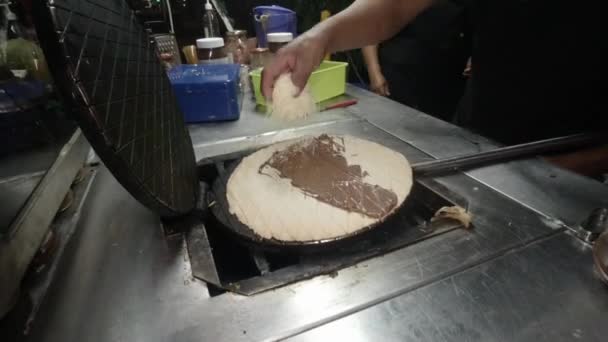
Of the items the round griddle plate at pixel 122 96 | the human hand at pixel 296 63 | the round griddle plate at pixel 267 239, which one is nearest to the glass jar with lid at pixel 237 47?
the human hand at pixel 296 63

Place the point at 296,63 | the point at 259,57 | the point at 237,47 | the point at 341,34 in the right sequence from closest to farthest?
the point at 296,63 → the point at 341,34 → the point at 259,57 → the point at 237,47

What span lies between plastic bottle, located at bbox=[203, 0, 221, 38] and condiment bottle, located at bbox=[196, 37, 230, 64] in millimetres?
511

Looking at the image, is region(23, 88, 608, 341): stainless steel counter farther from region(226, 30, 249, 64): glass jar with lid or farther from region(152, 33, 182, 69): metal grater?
region(226, 30, 249, 64): glass jar with lid

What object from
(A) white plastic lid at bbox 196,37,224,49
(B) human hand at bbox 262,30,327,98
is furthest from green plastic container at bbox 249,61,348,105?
(B) human hand at bbox 262,30,327,98

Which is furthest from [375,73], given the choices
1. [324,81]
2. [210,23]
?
[210,23]

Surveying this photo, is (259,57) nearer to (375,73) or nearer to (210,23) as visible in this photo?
(210,23)

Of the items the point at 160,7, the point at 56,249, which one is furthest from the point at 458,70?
the point at 56,249

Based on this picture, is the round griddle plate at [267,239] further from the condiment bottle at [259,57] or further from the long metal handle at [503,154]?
the condiment bottle at [259,57]

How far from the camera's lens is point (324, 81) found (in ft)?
5.49

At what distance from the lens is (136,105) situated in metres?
0.66

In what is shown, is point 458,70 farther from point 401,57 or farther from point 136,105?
point 136,105

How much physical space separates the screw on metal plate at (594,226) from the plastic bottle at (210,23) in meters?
2.15

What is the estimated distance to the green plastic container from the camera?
63.9 inches

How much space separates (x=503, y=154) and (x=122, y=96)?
38.8 inches
